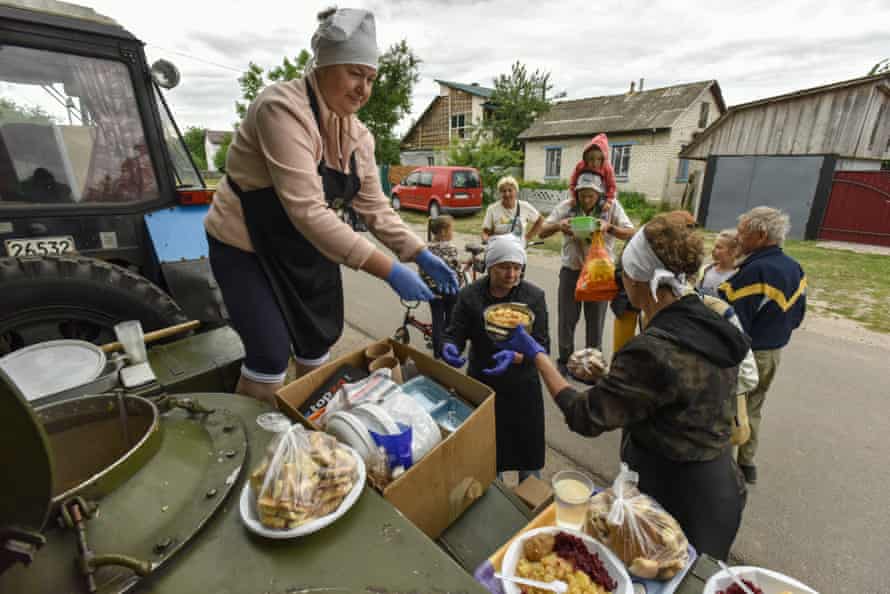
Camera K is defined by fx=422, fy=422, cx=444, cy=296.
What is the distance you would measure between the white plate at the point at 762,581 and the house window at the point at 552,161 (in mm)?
19825

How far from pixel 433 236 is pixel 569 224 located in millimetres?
1782

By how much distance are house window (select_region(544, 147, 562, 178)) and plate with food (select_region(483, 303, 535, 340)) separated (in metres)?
18.6

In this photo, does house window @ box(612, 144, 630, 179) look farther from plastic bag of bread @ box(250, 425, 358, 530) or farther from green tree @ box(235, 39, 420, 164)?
plastic bag of bread @ box(250, 425, 358, 530)

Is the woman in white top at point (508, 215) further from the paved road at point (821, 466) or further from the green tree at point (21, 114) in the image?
the green tree at point (21, 114)

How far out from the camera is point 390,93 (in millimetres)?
20656

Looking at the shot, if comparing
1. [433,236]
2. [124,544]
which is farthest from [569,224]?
[124,544]

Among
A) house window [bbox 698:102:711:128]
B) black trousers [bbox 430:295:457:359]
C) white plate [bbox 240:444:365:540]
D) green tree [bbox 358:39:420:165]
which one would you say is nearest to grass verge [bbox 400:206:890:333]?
black trousers [bbox 430:295:457:359]

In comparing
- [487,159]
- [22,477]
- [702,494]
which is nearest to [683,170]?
[487,159]

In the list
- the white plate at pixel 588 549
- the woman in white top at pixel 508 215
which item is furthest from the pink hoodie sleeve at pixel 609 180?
the white plate at pixel 588 549

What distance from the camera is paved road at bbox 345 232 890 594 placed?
2.17 m

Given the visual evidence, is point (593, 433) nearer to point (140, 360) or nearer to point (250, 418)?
point (250, 418)

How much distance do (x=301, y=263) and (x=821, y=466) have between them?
3.56 m

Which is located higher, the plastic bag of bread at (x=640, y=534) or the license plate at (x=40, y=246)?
the license plate at (x=40, y=246)

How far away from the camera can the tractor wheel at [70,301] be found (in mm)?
2082
